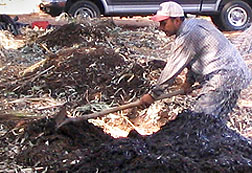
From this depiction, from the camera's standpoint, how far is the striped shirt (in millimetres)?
5422

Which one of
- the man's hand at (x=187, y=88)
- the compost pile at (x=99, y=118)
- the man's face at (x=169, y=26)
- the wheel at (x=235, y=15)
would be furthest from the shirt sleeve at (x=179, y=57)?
the wheel at (x=235, y=15)

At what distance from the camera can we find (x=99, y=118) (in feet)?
23.5

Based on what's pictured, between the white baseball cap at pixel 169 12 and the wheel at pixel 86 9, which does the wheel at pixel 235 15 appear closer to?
the wheel at pixel 86 9

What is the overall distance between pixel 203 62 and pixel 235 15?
1097 cm

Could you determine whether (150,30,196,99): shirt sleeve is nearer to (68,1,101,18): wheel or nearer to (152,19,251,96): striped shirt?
(152,19,251,96): striped shirt

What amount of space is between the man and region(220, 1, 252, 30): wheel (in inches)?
416

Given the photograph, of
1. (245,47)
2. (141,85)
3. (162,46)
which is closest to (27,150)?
(141,85)

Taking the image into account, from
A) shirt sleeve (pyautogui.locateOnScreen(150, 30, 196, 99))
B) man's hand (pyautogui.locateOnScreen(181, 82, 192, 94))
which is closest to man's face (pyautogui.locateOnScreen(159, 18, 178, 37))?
shirt sleeve (pyautogui.locateOnScreen(150, 30, 196, 99))

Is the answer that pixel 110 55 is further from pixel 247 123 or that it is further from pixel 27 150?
pixel 27 150

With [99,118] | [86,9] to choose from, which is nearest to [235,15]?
[86,9]

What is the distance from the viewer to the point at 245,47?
8125 mm

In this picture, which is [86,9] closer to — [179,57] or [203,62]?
[203,62]

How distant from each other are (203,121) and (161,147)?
69 centimetres

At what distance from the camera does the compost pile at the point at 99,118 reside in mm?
4867
